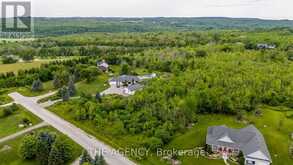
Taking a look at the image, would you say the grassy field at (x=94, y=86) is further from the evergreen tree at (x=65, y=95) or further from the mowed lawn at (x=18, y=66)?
the mowed lawn at (x=18, y=66)

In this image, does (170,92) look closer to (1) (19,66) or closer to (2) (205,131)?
(2) (205,131)

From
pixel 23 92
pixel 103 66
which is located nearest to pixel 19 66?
pixel 103 66

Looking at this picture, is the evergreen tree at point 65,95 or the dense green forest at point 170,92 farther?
the evergreen tree at point 65,95

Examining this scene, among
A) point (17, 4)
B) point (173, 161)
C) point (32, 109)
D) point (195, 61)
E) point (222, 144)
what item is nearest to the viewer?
point (173, 161)

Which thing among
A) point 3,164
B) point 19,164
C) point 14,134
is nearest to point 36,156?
point 19,164

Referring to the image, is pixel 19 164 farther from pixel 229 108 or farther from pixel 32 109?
pixel 229 108

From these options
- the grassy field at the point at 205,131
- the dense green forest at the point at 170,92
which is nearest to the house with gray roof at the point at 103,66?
the dense green forest at the point at 170,92
